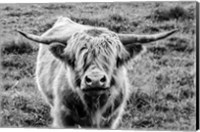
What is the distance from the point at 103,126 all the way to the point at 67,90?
0.55 metres

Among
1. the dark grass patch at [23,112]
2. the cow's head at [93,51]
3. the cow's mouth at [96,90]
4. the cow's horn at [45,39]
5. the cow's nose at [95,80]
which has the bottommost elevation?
the dark grass patch at [23,112]

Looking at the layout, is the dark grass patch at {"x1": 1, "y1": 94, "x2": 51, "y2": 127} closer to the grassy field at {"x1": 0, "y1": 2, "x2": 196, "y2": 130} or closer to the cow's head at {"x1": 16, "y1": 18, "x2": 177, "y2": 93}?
the grassy field at {"x1": 0, "y1": 2, "x2": 196, "y2": 130}

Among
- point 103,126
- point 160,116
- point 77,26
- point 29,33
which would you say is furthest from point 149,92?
point 29,33

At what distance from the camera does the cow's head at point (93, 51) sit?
4621 millimetres

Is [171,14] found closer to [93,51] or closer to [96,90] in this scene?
[93,51]

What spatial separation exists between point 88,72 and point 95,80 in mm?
131

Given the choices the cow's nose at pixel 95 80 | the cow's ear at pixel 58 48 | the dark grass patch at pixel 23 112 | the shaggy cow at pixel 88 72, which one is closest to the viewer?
the cow's nose at pixel 95 80

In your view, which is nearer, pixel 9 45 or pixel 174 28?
pixel 174 28

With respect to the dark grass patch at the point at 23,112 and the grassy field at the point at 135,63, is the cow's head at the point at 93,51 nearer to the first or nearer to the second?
the grassy field at the point at 135,63

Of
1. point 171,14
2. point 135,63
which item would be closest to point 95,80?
point 135,63

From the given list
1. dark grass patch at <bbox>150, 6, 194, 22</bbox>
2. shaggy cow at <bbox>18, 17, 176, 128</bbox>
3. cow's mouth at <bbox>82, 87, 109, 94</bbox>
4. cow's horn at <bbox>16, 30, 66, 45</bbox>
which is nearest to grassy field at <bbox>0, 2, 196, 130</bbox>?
dark grass patch at <bbox>150, 6, 194, 22</bbox>

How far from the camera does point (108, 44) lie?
4.79 meters

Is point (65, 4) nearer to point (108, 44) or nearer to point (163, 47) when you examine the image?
point (108, 44)

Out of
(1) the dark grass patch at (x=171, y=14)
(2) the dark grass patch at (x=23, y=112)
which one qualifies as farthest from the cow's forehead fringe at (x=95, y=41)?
(2) the dark grass patch at (x=23, y=112)
